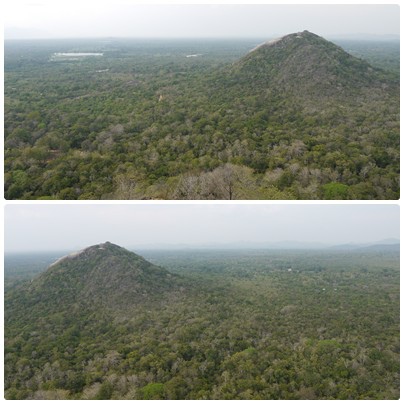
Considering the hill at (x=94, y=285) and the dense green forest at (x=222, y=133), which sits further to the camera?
the hill at (x=94, y=285)

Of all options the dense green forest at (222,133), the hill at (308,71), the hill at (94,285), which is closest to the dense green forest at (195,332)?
the hill at (94,285)

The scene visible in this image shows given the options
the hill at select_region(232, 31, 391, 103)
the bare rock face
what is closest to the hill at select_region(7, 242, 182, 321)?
the bare rock face

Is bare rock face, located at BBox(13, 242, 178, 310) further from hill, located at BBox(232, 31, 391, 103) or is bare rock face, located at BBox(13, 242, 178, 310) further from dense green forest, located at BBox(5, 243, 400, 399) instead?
hill, located at BBox(232, 31, 391, 103)

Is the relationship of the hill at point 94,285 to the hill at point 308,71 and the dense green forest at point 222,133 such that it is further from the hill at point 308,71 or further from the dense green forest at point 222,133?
the hill at point 308,71

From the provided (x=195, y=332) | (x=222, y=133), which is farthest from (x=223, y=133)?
(x=195, y=332)

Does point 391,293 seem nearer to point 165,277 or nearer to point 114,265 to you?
point 165,277

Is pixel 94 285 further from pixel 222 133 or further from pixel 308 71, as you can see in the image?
pixel 308 71
